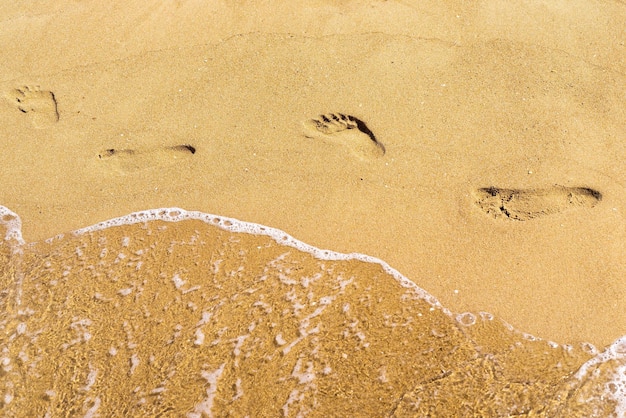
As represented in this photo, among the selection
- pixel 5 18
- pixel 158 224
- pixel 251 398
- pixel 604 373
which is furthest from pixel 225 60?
pixel 604 373

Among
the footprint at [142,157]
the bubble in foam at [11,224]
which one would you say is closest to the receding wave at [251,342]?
the bubble in foam at [11,224]

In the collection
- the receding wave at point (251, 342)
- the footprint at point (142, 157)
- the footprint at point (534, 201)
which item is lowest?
the receding wave at point (251, 342)

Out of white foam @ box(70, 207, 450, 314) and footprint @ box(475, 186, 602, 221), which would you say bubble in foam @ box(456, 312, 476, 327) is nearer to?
white foam @ box(70, 207, 450, 314)

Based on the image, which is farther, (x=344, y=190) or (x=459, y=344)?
(x=344, y=190)

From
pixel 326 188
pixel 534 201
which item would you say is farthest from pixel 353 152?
pixel 534 201

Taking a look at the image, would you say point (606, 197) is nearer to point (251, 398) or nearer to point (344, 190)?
point (344, 190)

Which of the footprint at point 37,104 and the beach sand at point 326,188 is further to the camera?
the footprint at point 37,104

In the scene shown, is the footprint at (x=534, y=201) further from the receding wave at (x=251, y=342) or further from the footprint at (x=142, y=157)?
the footprint at (x=142, y=157)

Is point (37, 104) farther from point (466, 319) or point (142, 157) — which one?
point (466, 319)
